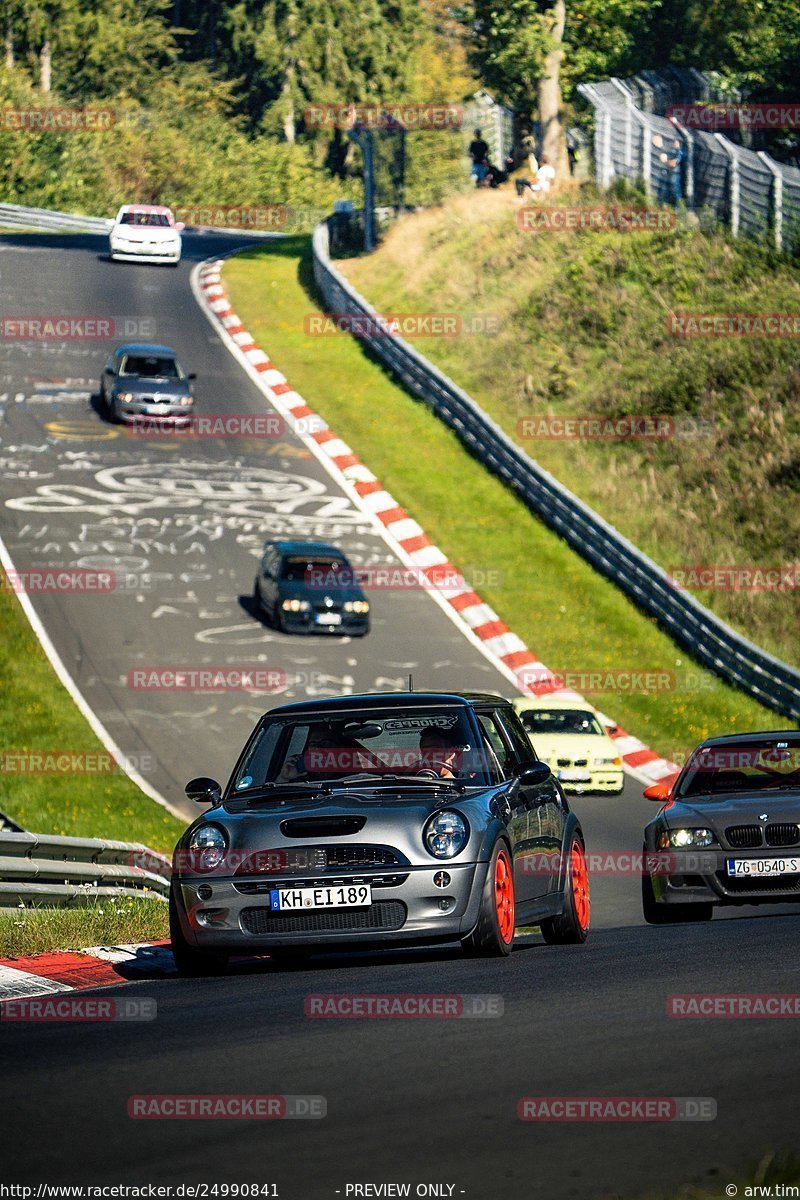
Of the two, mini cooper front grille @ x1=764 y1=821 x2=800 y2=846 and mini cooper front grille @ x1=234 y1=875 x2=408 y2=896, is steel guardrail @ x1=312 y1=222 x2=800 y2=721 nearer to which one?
mini cooper front grille @ x1=764 y1=821 x2=800 y2=846

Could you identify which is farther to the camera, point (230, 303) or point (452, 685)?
point (230, 303)

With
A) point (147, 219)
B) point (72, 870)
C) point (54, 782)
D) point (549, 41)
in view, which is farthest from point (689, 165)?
point (72, 870)

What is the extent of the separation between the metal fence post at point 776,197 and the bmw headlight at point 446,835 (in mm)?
31350

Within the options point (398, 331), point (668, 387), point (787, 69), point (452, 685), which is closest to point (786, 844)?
point (452, 685)

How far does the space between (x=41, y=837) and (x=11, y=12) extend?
73956mm

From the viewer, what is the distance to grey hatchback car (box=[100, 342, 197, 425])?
34.2 m

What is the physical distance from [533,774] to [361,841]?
4.58 feet

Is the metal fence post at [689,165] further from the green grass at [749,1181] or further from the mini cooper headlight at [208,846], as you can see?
the green grass at [749,1181]

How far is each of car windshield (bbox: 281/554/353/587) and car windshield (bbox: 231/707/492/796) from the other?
1598cm

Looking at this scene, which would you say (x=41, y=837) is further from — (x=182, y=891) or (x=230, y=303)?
(x=230, y=303)

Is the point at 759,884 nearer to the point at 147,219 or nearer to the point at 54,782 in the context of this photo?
the point at 54,782

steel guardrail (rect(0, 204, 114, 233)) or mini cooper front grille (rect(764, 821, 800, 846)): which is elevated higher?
mini cooper front grille (rect(764, 821, 800, 846))

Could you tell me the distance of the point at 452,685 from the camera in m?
24.6

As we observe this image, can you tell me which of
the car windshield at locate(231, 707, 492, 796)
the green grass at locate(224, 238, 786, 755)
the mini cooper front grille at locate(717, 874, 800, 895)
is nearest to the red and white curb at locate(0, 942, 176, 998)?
the car windshield at locate(231, 707, 492, 796)
